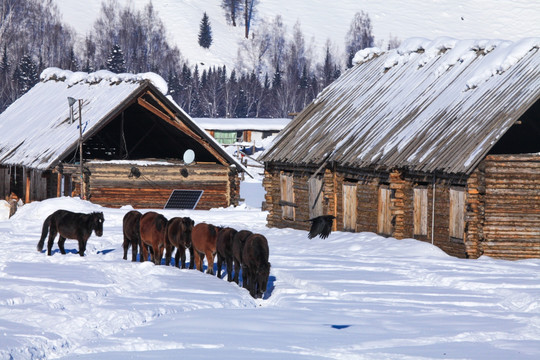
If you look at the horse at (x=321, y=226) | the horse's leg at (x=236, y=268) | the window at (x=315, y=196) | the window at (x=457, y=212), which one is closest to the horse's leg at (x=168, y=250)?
the horse's leg at (x=236, y=268)

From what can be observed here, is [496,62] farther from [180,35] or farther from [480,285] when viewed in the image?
[180,35]

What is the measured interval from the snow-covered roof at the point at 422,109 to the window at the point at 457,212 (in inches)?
34.3

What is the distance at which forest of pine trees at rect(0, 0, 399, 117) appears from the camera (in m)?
126

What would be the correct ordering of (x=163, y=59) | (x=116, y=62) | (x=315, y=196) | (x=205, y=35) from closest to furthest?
(x=315, y=196)
(x=116, y=62)
(x=163, y=59)
(x=205, y=35)

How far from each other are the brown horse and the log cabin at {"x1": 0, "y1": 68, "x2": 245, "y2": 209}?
55.4 ft

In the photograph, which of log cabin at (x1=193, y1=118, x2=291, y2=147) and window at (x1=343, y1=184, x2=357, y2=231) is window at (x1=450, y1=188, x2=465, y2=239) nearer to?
window at (x1=343, y1=184, x2=357, y2=231)

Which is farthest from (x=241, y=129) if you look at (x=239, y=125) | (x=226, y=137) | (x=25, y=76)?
(x=25, y=76)

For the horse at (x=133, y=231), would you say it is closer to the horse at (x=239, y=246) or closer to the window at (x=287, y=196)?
the horse at (x=239, y=246)

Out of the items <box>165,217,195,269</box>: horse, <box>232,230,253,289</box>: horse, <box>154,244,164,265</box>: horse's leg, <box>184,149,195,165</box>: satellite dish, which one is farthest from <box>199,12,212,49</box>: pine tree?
<box>232,230,253,289</box>: horse

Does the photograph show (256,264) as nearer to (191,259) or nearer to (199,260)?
(199,260)

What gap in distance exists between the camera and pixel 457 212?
22.9m

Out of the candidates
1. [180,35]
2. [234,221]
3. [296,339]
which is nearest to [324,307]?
[296,339]

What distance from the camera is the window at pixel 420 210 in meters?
24.4

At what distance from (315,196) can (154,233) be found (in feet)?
32.3
